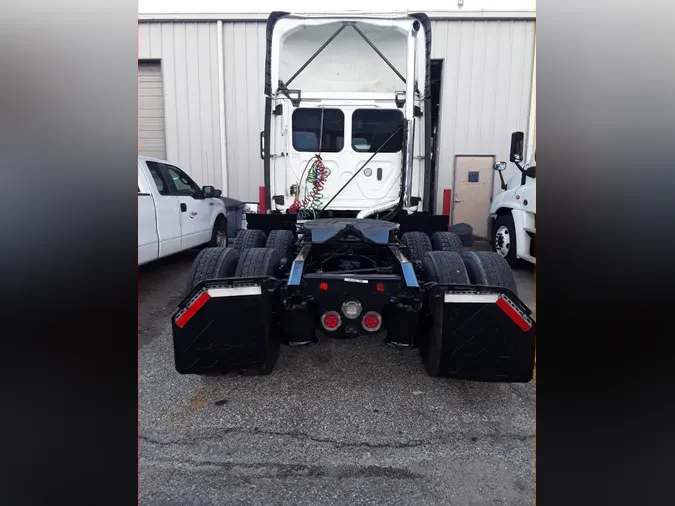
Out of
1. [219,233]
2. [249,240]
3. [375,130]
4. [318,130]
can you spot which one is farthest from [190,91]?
[249,240]

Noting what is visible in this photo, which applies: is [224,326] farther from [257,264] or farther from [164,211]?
[164,211]

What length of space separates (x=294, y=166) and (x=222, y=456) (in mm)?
3757

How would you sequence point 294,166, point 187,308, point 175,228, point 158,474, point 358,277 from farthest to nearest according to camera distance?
point 175,228, point 294,166, point 358,277, point 187,308, point 158,474

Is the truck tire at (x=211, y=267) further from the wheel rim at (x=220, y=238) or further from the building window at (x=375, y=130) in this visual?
the wheel rim at (x=220, y=238)

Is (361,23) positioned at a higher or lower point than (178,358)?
higher

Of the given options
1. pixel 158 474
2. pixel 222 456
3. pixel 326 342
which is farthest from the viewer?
pixel 326 342

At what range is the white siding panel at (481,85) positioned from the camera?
928 centimetres

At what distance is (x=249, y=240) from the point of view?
4.53 meters

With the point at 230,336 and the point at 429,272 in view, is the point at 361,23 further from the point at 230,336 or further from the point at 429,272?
the point at 230,336

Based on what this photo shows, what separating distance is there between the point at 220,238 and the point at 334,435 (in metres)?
6.19

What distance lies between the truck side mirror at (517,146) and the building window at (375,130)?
262 cm
